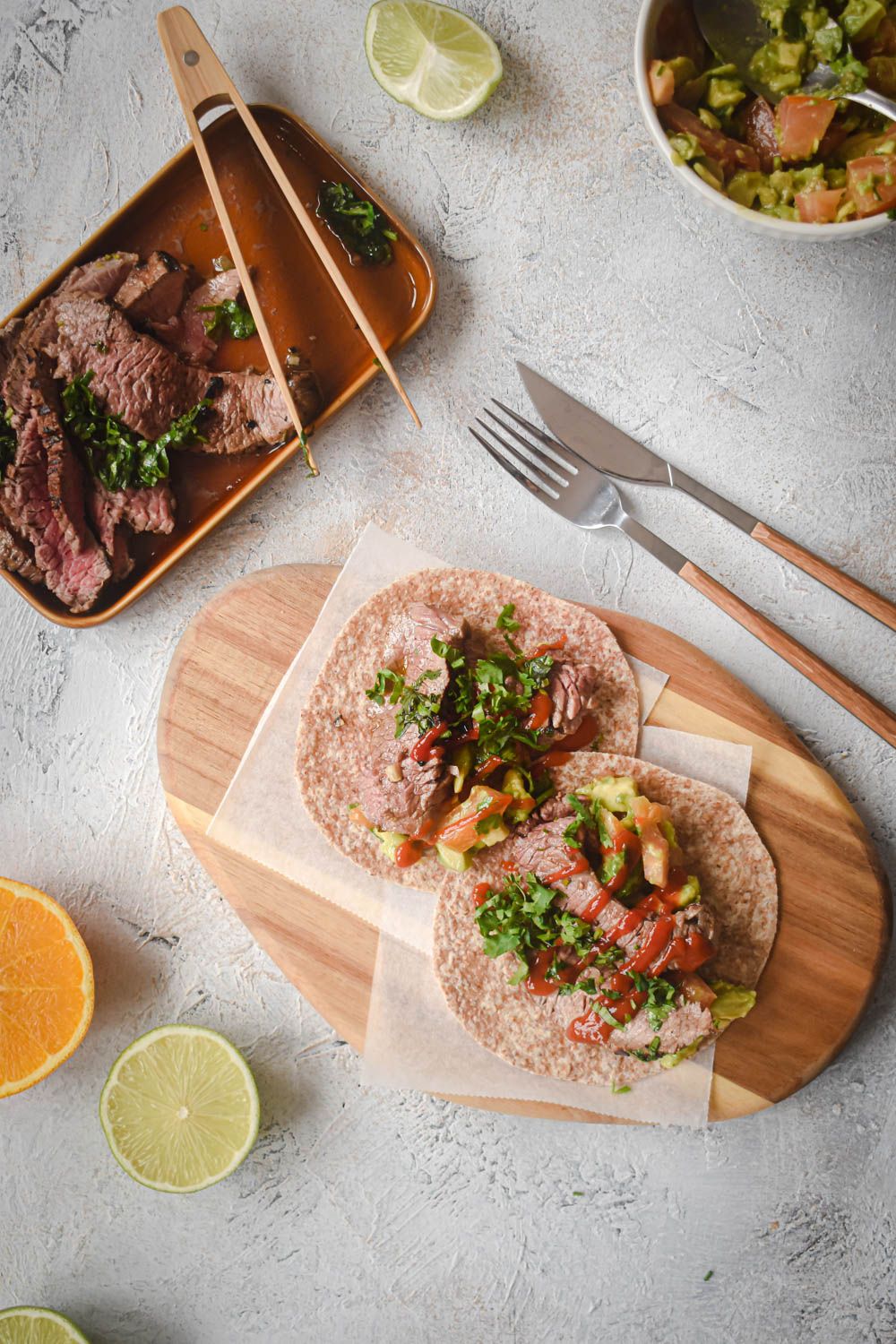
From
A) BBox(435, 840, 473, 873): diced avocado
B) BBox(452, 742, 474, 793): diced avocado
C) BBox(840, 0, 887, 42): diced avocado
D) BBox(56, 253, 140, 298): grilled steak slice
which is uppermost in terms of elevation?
BBox(840, 0, 887, 42): diced avocado

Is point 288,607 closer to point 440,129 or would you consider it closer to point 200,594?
point 200,594

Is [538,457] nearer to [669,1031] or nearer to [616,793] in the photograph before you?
[616,793]

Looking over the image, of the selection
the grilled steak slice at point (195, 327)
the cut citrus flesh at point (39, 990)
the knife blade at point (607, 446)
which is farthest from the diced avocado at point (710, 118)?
the cut citrus flesh at point (39, 990)

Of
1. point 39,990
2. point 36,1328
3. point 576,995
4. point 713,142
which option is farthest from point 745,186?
point 36,1328

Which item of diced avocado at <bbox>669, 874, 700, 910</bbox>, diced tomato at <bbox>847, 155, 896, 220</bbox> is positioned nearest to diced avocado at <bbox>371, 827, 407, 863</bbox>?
diced avocado at <bbox>669, 874, 700, 910</bbox>

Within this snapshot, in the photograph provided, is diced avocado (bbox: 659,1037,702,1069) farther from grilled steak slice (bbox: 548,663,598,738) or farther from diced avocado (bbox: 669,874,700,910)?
grilled steak slice (bbox: 548,663,598,738)
